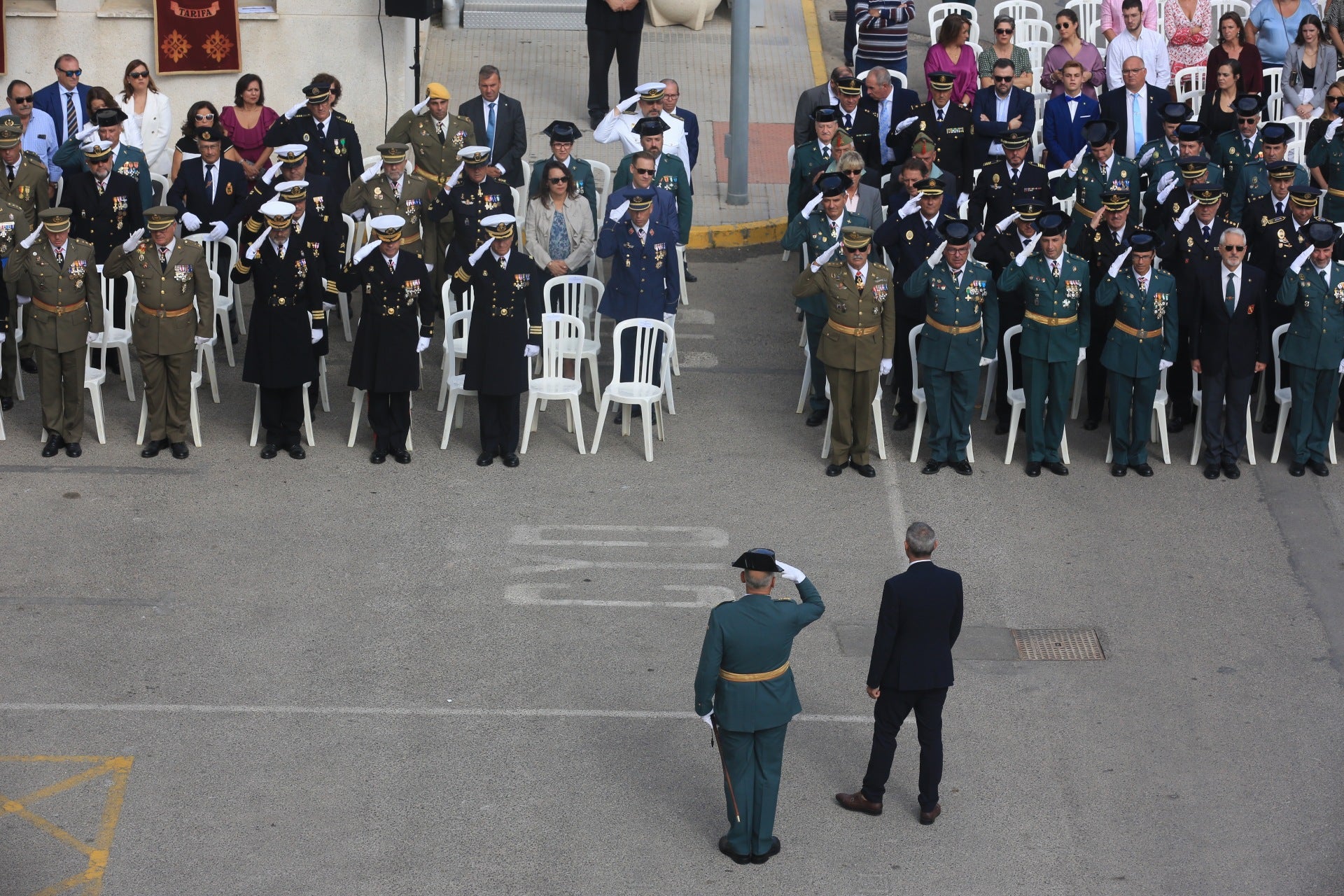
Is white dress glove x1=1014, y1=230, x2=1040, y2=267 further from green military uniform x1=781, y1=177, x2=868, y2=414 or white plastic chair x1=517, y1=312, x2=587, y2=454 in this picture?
white plastic chair x1=517, y1=312, x2=587, y2=454

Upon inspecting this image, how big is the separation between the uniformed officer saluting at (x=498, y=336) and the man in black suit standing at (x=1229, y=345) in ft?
15.2

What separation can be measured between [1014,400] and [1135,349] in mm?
898

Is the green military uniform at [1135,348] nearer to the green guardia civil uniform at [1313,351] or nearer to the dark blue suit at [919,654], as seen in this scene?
the green guardia civil uniform at [1313,351]

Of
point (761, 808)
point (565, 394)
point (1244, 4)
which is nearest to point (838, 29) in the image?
point (1244, 4)

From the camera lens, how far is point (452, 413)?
13.0m

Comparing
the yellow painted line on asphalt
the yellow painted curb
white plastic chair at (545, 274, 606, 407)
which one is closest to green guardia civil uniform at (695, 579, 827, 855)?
the yellow painted line on asphalt

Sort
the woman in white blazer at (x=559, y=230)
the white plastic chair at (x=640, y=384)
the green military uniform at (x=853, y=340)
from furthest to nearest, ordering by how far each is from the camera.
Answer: the woman in white blazer at (x=559, y=230)
the white plastic chair at (x=640, y=384)
the green military uniform at (x=853, y=340)

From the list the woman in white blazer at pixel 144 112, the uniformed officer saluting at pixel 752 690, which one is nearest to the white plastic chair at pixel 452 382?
the woman in white blazer at pixel 144 112

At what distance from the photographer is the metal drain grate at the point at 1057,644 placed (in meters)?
10.5

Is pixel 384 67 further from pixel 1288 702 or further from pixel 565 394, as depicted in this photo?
pixel 1288 702

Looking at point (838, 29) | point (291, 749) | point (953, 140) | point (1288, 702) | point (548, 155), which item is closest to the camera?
point (291, 749)

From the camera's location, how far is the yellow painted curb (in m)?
16.4

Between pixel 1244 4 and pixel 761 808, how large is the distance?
Answer: 12.7m

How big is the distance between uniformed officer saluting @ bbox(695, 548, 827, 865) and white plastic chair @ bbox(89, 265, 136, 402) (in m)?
6.61
